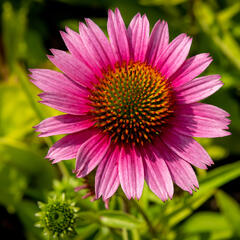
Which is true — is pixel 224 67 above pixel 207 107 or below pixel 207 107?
above

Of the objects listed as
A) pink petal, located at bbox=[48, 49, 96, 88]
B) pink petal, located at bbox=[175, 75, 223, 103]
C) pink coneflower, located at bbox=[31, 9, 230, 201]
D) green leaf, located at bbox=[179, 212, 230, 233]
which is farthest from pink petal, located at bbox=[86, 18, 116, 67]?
green leaf, located at bbox=[179, 212, 230, 233]

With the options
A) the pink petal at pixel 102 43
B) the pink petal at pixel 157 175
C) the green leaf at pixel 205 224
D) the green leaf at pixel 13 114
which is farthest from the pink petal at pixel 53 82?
the green leaf at pixel 205 224

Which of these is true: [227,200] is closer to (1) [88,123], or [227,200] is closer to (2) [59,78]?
(1) [88,123]

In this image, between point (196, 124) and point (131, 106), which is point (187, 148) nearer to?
point (196, 124)

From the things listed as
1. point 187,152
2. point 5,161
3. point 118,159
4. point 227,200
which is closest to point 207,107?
point 187,152

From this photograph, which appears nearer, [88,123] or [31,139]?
[88,123]

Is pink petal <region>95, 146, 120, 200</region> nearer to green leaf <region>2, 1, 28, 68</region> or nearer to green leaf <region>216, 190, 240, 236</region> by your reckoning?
green leaf <region>216, 190, 240, 236</region>
